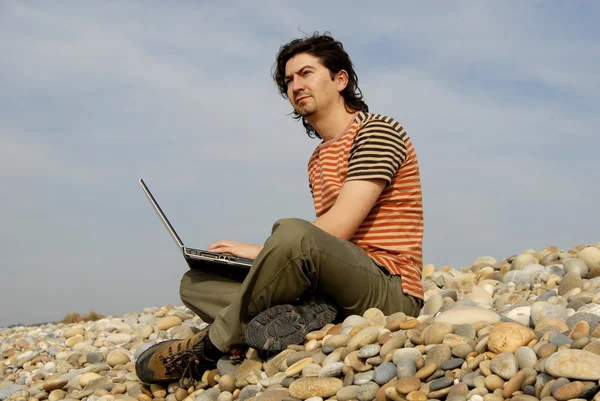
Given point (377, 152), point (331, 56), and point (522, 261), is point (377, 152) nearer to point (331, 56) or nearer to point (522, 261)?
point (331, 56)

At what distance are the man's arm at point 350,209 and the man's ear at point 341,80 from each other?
3.18ft

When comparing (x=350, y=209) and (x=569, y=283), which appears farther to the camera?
(x=569, y=283)

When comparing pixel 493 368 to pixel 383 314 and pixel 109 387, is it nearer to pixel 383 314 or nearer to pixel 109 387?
pixel 383 314

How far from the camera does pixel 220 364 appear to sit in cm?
435

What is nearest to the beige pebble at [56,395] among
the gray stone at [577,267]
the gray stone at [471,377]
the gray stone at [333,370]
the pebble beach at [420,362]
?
the pebble beach at [420,362]

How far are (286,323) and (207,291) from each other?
850 mm

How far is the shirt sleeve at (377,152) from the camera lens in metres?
4.32

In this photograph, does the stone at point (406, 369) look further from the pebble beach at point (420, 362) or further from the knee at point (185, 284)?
the knee at point (185, 284)

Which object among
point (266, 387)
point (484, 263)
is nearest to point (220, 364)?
point (266, 387)

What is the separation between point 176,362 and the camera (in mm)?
4551

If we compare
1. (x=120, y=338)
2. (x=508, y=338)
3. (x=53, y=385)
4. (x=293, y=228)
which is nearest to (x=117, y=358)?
(x=53, y=385)

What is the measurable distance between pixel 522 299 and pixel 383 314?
6.00 feet

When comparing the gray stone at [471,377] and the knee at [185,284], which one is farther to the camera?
the knee at [185,284]

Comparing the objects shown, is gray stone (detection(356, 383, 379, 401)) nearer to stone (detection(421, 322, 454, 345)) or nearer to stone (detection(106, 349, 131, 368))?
stone (detection(421, 322, 454, 345))
